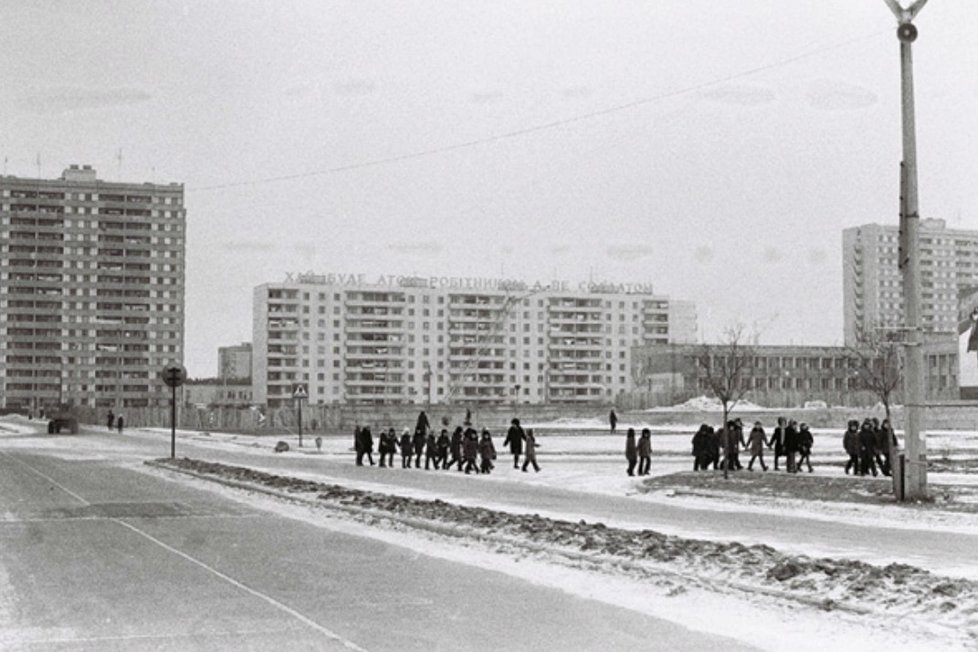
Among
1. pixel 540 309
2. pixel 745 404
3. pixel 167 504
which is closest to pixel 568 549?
pixel 167 504

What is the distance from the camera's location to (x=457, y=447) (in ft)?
113

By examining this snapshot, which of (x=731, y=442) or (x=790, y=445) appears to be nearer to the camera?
(x=790, y=445)

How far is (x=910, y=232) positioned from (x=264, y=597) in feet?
52.2

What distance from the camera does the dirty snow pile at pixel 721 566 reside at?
32.5 feet

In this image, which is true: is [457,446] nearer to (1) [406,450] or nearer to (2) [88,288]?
(1) [406,450]

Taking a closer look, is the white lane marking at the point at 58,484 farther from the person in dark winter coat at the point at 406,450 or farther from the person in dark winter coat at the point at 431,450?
the person in dark winter coat at the point at 431,450

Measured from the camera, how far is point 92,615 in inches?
394

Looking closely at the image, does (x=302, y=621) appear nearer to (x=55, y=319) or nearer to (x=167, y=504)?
(x=167, y=504)

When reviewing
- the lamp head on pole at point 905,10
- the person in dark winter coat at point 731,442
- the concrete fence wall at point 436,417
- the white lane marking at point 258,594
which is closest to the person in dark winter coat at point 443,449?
the person in dark winter coat at point 731,442

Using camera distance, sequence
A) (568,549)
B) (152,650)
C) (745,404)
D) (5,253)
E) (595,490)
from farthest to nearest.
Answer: (5,253)
(745,404)
(595,490)
(568,549)
(152,650)

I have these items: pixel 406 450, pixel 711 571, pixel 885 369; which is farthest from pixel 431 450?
pixel 711 571

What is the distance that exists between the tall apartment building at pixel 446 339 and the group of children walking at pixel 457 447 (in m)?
114

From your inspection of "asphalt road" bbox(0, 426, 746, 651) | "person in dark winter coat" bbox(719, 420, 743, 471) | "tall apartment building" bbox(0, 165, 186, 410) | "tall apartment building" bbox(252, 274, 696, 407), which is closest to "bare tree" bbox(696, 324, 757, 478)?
"person in dark winter coat" bbox(719, 420, 743, 471)

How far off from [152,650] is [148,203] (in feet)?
555
